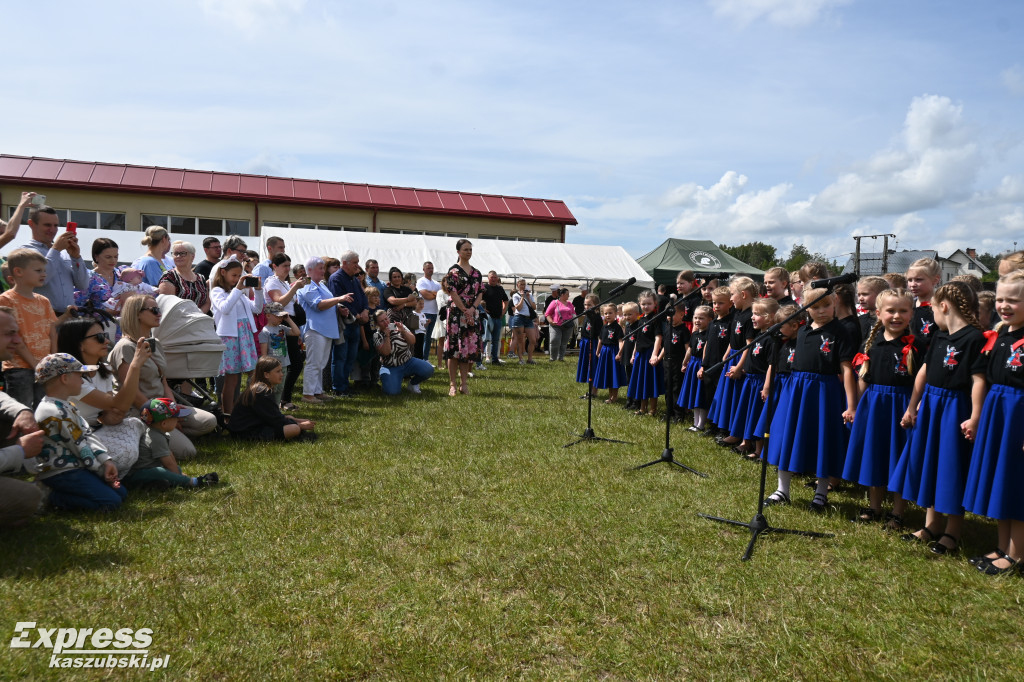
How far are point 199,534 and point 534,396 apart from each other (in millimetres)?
6533

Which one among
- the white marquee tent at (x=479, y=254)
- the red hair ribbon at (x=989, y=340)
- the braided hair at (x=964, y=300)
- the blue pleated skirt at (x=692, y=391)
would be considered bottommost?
the blue pleated skirt at (x=692, y=391)

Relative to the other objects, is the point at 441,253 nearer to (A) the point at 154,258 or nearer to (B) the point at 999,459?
(A) the point at 154,258

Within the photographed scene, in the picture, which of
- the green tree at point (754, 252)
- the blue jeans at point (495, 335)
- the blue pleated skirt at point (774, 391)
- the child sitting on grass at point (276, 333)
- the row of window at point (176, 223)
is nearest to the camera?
the blue pleated skirt at point (774, 391)

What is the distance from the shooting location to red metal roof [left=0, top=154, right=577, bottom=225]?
89.5 ft

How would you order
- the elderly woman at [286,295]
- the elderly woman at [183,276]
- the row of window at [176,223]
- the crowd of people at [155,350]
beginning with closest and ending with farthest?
the crowd of people at [155,350] < the elderly woman at [183,276] < the elderly woman at [286,295] < the row of window at [176,223]

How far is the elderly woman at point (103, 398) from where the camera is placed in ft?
15.8

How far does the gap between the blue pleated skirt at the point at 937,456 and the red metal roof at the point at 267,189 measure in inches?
1131

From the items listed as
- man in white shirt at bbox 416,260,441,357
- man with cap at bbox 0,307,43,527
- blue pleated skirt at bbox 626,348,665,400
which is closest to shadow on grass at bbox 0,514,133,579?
man with cap at bbox 0,307,43,527

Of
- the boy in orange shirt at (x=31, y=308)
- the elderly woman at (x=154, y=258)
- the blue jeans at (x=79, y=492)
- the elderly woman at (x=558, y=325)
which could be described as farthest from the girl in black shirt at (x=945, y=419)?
the elderly woman at (x=558, y=325)

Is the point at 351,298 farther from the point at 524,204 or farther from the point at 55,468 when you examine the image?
the point at 524,204

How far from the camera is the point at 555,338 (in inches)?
658

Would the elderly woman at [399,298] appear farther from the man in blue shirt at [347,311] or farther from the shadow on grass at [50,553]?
the shadow on grass at [50,553]

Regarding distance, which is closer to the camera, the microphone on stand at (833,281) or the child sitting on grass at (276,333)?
the microphone on stand at (833,281)

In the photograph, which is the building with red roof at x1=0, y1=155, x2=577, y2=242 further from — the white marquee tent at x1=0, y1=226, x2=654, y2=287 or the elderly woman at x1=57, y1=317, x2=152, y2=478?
the elderly woman at x1=57, y1=317, x2=152, y2=478
